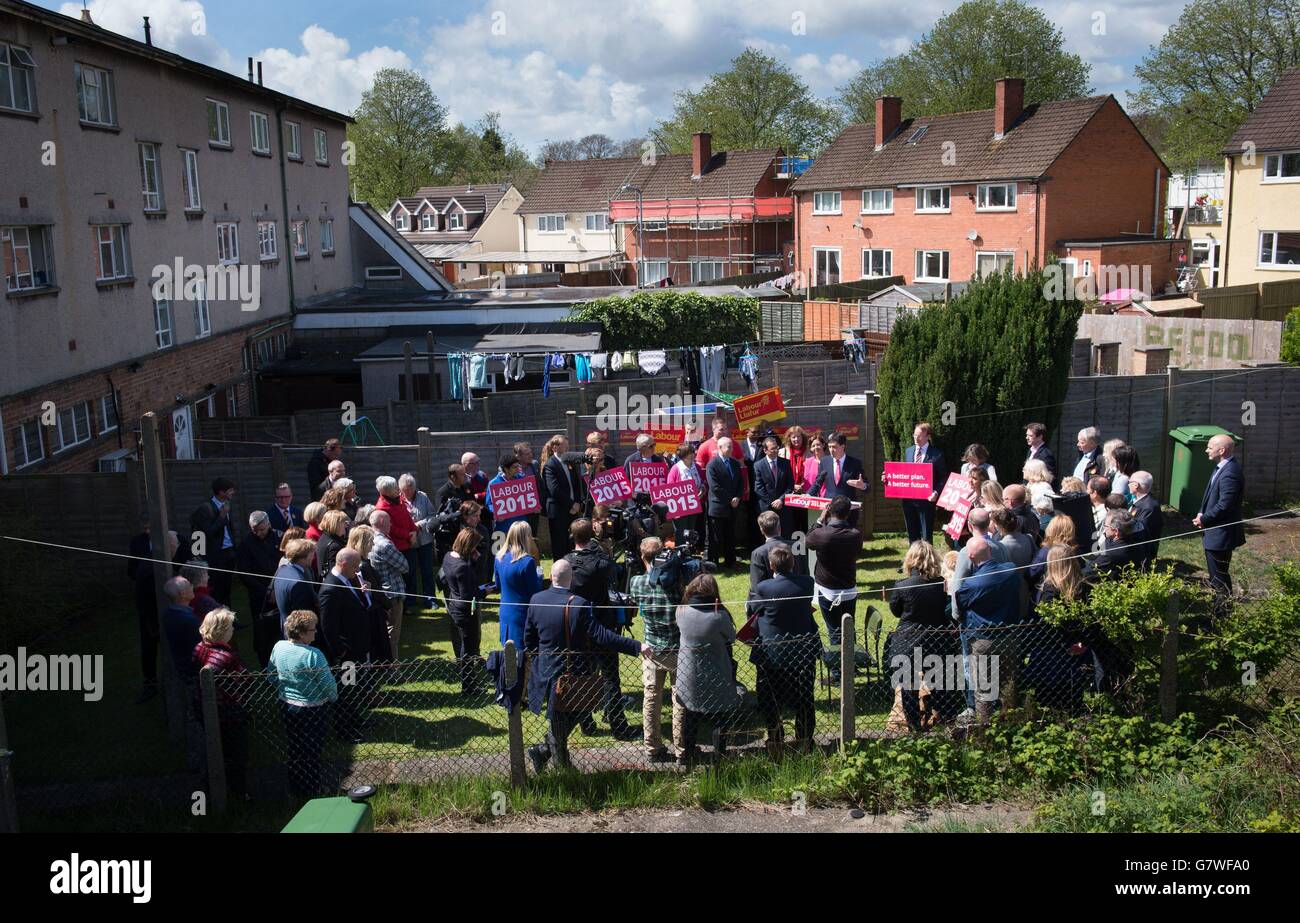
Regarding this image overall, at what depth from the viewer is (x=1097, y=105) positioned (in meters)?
44.1

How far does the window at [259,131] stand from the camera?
27.4 metres

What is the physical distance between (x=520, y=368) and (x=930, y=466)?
12.1m

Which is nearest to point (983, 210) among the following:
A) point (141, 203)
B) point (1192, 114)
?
point (1192, 114)

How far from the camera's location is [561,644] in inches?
342

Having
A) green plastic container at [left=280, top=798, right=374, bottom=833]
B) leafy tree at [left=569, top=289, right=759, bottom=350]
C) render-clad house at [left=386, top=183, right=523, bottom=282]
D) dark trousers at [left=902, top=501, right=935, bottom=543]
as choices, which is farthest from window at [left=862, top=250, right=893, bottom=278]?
green plastic container at [left=280, top=798, right=374, bottom=833]

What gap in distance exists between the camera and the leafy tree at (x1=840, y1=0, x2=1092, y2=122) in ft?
224

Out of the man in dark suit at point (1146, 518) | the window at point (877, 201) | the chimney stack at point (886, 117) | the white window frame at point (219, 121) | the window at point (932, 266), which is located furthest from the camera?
the chimney stack at point (886, 117)

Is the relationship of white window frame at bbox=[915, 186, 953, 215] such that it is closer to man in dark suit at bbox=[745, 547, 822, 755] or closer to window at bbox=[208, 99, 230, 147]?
window at bbox=[208, 99, 230, 147]

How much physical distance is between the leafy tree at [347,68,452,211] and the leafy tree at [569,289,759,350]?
191 ft

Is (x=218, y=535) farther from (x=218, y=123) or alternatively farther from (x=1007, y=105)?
(x=1007, y=105)

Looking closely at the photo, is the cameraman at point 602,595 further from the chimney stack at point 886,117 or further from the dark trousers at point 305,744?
the chimney stack at point 886,117

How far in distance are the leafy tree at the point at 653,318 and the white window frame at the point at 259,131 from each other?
29.1 ft

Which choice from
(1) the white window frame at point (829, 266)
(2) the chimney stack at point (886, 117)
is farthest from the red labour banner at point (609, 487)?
(2) the chimney stack at point (886, 117)

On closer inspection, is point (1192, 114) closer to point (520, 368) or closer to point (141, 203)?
point (520, 368)
